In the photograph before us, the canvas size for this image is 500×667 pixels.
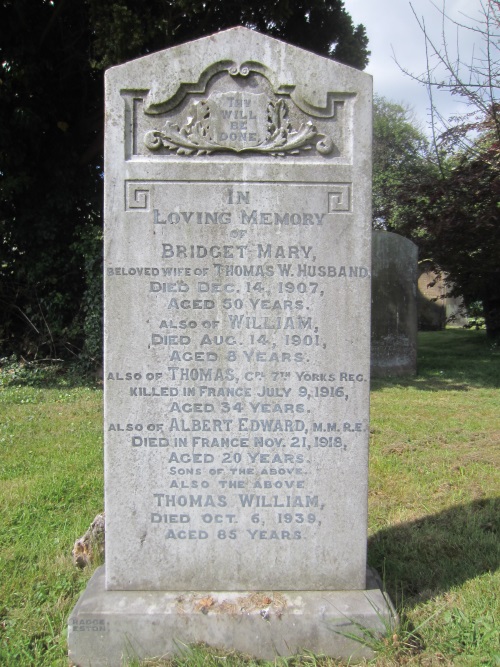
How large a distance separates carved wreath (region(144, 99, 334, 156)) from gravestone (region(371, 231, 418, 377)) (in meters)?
7.80

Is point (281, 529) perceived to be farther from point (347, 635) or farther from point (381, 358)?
point (381, 358)

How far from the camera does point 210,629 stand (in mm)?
2678

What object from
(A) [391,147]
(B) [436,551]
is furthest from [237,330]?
(A) [391,147]

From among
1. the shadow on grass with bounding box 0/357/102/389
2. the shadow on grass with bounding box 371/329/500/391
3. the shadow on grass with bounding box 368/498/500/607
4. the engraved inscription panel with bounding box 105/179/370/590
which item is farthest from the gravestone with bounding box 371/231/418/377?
the engraved inscription panel with bounding box 105/179/370/590

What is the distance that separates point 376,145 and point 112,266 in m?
29.2

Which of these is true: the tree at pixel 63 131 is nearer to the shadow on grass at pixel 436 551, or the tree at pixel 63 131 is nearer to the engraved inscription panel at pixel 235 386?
the engraved inscription panel at pixel 235 386

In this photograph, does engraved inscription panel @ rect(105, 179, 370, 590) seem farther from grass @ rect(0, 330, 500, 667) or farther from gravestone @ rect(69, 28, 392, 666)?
grass @ rect(0, 330, 500, 667)

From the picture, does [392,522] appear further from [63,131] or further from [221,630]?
[63,131]

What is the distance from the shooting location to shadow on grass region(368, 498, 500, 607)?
3.20 m

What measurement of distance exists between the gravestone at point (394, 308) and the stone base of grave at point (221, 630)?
7.85 m

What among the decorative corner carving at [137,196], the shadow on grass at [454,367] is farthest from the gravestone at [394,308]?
the decorative corner carving at [137,196]

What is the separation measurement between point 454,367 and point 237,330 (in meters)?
9.42

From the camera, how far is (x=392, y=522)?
4059 mm

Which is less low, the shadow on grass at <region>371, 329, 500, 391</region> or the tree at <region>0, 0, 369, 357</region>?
the tree at <region>0, 0, 369, 357</region>
